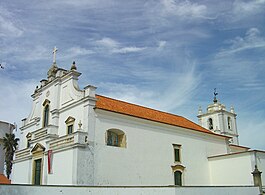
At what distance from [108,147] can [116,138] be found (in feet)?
4.84

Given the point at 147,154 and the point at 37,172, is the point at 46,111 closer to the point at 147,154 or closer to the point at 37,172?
the point at 37,172

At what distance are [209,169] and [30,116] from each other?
1652 cm

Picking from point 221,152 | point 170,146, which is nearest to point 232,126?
point 221,152

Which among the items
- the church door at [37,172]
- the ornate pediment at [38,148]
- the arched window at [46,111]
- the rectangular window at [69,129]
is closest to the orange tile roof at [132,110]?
the rectangular window at [69,129]

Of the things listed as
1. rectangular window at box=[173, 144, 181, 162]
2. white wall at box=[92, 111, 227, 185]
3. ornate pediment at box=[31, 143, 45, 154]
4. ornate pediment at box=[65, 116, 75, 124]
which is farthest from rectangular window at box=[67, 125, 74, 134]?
rectangular window at box=[173, 144, 181, 162]

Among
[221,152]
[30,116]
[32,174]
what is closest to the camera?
[32,174]

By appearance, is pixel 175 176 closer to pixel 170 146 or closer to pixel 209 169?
pixel 170 146

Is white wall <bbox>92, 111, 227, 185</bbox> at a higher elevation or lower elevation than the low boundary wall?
higher

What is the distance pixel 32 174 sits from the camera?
2455 cm

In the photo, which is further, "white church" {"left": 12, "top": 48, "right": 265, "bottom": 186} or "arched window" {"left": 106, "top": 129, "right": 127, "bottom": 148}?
"arched window" {"left": 106, "top": 129, "right": 127, "bottom": 148}

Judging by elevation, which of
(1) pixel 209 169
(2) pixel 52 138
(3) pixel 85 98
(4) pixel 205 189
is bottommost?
(4) pixel 205 189

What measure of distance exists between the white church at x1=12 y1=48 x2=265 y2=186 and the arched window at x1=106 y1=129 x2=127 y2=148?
0.07 metres

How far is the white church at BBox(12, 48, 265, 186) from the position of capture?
2127cm

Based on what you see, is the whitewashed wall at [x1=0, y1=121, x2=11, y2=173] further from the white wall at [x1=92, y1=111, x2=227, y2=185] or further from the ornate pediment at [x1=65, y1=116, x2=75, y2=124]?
the white wall at [x1=92, y1=111, x2=227, y2=185]
